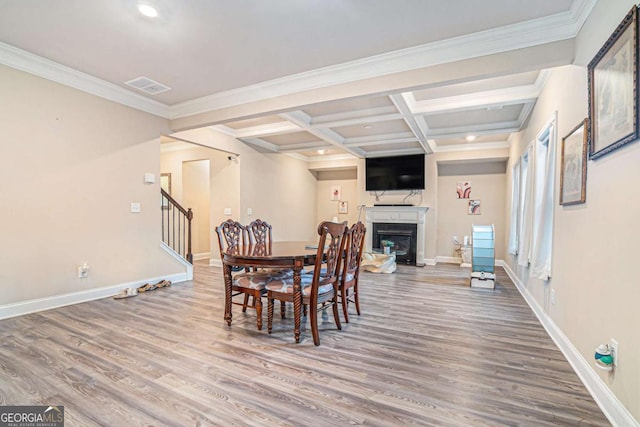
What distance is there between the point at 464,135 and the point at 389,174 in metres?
2.07

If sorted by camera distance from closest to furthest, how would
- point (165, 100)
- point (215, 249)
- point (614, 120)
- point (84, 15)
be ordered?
point (614, 120)
point (84, 15)
point (165, 100)
point (215, 249)

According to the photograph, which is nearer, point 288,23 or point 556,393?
point 556,393

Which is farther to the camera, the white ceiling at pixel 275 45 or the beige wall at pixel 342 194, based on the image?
the beige wall at pixel 342 194

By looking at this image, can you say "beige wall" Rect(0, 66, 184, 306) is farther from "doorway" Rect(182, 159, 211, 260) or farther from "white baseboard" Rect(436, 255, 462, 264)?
"white baseboard" Rect(436, 255, 462, 264)

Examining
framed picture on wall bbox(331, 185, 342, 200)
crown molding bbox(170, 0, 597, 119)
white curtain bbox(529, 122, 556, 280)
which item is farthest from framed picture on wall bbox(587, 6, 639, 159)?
framed picture on wall bbox(331, 185, 342, 200)

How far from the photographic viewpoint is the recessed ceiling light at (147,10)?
7.57 feet

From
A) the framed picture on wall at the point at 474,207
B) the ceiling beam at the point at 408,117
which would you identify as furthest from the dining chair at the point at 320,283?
the framed picture on wall at the point at 474,207

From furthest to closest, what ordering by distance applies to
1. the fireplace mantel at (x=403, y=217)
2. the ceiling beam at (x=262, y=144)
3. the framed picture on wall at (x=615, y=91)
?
the fireplace mantel at (x=403, y=217), the ceiling beam at (x=262, y=144), the framed picture on wall at (x=615, y=91)

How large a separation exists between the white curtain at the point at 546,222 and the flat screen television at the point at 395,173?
386cm

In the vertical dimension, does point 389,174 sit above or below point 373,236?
above

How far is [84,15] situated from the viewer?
2.43 meters

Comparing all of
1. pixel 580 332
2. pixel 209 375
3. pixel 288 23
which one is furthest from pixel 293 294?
pixel 288 23

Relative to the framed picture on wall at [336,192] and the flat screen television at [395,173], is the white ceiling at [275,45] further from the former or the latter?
the framed picture on wall at [336,192]

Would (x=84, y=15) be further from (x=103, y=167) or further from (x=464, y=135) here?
(x=464, y=135)
